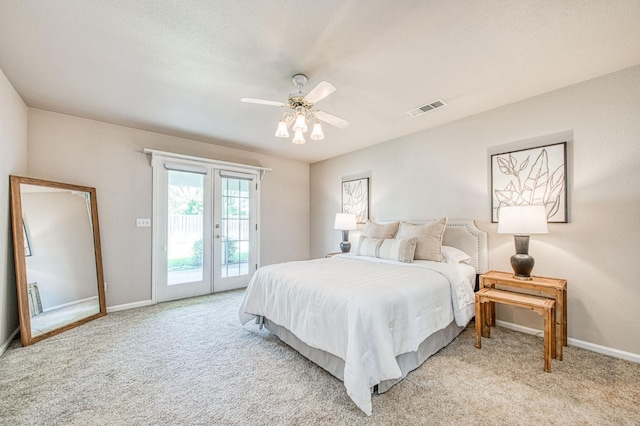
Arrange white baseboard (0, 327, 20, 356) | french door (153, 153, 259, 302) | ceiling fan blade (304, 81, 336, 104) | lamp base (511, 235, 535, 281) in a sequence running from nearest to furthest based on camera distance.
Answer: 1. ceiling fan blade (304, 81, 336, 104)
2. white baseboard (0, 327, 20, 356)
3. lamp base (511, 235, 535, 281)
4. french door (153, 153, 259, 302)

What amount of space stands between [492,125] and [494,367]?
99.9 inches

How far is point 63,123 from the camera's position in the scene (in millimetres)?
3193

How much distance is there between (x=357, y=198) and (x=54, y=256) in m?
4.11

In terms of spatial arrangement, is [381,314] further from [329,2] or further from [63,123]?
[63,123]

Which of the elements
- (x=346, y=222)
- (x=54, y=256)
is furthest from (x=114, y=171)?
(x=346, y=222)

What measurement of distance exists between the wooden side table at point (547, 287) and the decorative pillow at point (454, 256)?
343mm

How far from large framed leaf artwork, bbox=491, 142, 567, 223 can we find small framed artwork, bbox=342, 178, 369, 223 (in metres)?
1.92

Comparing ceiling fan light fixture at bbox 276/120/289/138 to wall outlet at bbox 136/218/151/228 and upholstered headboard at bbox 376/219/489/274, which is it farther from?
wall outlet at bbox 136/218/151/228

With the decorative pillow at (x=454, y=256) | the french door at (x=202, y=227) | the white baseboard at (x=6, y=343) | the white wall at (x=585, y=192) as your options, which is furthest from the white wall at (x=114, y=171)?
the white wall at (x=585, y=192)

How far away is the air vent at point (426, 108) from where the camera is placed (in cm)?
284

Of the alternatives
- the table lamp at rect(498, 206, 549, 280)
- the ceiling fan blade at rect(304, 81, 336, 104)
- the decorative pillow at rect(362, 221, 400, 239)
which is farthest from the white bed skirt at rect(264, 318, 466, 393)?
the ceiling fan blade at rect(304, 81, 336, 104)

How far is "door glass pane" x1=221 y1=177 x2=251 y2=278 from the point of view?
444 centimetres

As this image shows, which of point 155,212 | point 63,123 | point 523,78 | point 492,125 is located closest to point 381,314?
point 523,78

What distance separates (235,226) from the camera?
458 cm
